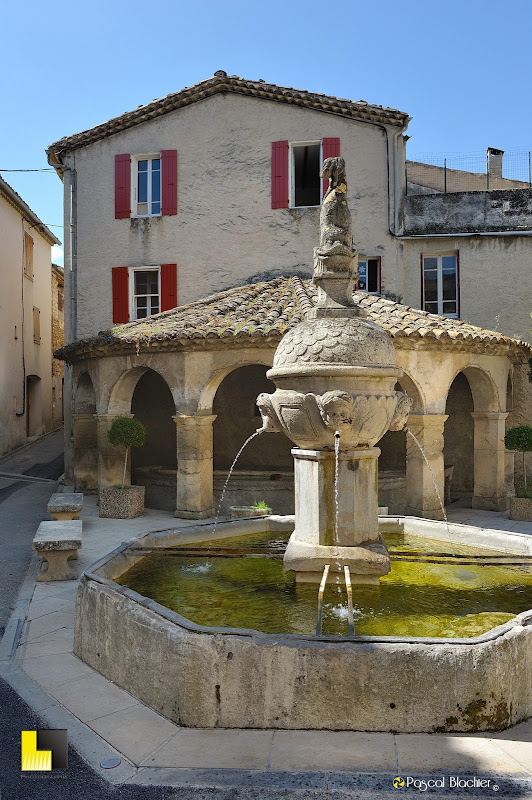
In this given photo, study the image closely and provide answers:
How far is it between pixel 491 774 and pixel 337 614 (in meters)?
1.70

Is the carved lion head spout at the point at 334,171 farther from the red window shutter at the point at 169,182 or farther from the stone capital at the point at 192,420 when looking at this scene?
the red window shutter at the point at 169,182

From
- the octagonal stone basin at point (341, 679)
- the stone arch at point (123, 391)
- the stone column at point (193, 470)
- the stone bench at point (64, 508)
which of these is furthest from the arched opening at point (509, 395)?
the octagonal stone basin at point (341, 679)

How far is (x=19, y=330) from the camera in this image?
74.8 ft

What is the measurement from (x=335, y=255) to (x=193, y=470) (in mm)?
7207

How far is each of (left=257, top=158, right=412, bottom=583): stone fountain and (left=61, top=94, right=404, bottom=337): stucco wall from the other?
9853mm

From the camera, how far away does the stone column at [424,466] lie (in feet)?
38.6

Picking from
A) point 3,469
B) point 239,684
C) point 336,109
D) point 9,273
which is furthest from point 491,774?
point 9,273

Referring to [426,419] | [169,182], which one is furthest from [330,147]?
[426,419]

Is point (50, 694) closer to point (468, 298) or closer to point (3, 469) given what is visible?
point (468, 298)

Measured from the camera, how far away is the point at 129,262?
16.5 m

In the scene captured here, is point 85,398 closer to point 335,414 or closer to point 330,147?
point 330,147

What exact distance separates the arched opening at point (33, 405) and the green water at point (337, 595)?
62.4 ft

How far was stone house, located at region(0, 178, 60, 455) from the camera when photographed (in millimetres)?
21234

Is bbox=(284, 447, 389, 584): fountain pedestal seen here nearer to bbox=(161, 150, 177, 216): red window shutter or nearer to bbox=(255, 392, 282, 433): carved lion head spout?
bbox=(255, 392, 282, 433): carved lion head spout
